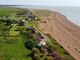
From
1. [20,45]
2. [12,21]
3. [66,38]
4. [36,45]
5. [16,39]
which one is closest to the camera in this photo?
[36,45]

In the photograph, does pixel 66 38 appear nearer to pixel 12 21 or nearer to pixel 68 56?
pixel 68 56

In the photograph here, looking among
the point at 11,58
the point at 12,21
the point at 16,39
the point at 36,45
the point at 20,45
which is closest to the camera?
the point at 11,58

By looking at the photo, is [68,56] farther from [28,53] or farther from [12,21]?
[12,21]

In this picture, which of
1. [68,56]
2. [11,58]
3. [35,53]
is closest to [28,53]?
[35,53]

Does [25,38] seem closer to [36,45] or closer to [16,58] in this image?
[36,45]

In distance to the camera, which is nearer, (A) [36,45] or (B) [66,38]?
(A) [36,45]

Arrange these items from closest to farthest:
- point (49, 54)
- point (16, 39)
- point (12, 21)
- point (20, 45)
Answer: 1. point (49, 54)
2. point (20, 45)
3. point (16, 39)
4. point (12, 21)

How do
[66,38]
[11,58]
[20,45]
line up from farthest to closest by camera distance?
1. [66,38]
2. [20,45]
3. [11,58]

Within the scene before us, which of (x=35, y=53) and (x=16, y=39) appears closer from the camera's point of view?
(x=35, y=53)

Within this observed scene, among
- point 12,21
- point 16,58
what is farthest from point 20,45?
point 12,21
